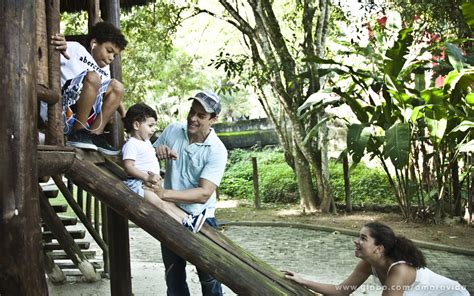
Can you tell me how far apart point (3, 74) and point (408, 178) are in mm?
8075

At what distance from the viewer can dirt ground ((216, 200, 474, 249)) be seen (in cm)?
875

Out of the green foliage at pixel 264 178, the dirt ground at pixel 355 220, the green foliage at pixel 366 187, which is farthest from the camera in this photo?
the green foliage at pixel 264 178

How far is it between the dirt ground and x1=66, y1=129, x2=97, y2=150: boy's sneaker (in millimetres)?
6029

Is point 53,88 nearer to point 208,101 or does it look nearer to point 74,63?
point 74,63

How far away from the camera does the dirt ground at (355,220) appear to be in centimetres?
875

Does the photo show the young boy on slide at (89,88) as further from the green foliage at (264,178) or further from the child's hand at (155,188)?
the green foliage at (264,178)

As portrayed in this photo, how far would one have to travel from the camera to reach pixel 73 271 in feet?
23.3

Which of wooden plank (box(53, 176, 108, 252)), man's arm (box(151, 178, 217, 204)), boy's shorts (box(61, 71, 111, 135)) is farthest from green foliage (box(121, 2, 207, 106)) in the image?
man's arm (box(151, 178, 217, 204))

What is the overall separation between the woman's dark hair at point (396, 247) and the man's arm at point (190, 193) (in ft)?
3.26

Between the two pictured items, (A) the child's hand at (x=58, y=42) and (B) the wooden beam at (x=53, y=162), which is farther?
(A) the child's hand at (x=58, y=42)

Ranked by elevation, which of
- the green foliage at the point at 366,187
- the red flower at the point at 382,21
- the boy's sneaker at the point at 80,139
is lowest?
the green foliage at the point at 366,187

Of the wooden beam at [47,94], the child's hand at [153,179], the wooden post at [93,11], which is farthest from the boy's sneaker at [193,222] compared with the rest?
the wooden post at [93,11]

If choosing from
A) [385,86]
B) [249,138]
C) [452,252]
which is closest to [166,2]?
[385,86]

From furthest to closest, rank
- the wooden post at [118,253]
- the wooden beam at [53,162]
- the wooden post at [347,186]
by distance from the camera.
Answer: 1. the wooden post at [347,186]
2. the wooden post at [118,253]
3. the wooden beam at [53,162]
